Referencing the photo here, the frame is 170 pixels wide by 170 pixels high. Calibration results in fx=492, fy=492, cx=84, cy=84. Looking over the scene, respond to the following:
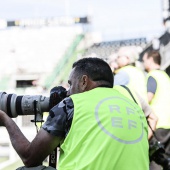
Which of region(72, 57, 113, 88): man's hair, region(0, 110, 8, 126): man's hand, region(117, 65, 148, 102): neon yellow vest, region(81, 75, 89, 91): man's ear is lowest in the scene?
region(117, 65, 148, 102): neon yellow vest

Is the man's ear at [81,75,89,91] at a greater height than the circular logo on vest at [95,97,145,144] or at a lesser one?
greater

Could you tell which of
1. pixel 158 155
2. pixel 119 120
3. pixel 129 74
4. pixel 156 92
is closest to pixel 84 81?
pixel 119 120

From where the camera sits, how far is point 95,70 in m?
2.35

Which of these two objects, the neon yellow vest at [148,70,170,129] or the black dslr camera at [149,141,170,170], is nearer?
the black dslr camera at [149,141,170,170]

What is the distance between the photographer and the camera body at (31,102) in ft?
8.39

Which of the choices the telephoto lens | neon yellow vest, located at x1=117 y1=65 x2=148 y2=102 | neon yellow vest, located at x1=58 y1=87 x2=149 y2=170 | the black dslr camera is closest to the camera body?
the telephoto lens

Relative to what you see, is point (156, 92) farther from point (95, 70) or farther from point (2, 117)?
point (2, 117)

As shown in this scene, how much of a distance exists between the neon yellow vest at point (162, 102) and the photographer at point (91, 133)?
2202 millimetres

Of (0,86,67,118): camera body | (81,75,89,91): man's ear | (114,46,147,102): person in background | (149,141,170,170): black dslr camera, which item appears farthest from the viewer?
(114,46,147,102): person in background

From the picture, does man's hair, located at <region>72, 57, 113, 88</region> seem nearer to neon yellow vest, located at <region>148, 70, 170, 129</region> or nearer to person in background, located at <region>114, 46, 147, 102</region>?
person in background, located at <region>114, 46, 147, 102</region>

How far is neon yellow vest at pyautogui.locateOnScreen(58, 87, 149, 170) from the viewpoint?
2182 mm

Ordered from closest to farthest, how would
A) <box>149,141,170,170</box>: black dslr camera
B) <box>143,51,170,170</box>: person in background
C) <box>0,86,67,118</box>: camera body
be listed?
<box>0,86,67,118</box>: camera body
<box>149,141,170,170</box>: black dslr camera
<box>143,51,170,170</box>: person in background

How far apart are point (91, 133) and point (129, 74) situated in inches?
88.5

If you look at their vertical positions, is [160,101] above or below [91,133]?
below
